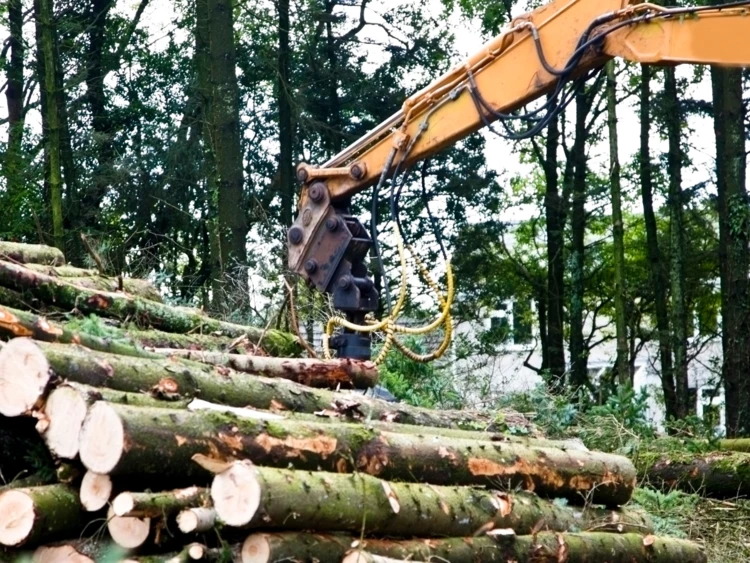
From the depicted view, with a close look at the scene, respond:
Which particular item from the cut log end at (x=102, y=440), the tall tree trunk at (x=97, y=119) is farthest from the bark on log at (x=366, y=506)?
the tall tree trunk at (x=97, y=119)

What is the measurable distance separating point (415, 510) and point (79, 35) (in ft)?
63.3

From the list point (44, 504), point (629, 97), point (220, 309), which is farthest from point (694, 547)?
point (629, 97)

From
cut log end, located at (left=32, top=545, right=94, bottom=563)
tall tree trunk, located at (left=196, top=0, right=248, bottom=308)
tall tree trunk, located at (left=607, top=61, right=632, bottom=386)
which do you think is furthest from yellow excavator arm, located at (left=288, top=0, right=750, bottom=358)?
tall tree trunk, located at (left=607, top=61, right=632, bottom=386)

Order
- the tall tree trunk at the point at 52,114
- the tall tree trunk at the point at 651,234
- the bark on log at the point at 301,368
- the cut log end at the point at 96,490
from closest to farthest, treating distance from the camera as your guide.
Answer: the cut log end at the point at 96,490 → the bark on log at the point at 301,368 → the tall tree trunk at the point at 52,114 → the tall tree trunk at the point at 651,234

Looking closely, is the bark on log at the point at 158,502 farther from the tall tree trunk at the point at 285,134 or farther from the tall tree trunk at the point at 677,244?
the tall tree trunk at the point at 285,134

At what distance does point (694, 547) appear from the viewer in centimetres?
707

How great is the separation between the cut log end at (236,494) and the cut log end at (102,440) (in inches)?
17.5

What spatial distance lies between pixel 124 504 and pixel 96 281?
4.28m

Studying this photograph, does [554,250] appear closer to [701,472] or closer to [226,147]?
[226,147]

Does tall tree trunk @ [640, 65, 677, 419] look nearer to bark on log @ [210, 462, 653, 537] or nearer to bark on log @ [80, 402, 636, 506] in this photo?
bark on log @ [80, 402, 636, 506]

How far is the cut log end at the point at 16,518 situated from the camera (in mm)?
4914

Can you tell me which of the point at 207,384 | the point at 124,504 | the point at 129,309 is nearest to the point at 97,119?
the point at 129,309

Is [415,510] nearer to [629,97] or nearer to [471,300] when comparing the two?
[471,300]

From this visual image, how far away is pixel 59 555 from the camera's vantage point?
16.4ft
